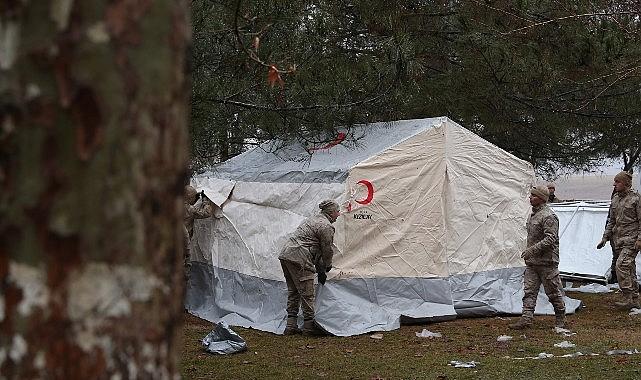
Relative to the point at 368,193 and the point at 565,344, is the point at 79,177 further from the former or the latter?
the point at 368,193

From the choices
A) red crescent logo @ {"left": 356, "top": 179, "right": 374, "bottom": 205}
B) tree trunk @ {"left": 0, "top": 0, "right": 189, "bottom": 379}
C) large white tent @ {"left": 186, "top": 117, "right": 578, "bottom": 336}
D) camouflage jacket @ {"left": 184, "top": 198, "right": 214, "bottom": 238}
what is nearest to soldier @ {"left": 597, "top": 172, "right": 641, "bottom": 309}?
large white tent @ {"left": 186, "top": 117, "right": 578, "bottom": 336}

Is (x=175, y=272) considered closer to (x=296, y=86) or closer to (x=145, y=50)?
(x=145, y=50)

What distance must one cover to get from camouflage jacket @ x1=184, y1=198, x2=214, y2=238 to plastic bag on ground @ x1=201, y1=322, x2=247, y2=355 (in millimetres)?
3298

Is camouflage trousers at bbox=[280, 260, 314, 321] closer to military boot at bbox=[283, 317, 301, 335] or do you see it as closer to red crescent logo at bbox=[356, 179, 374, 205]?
military boot at bbox=[283, 317, 301, 335]

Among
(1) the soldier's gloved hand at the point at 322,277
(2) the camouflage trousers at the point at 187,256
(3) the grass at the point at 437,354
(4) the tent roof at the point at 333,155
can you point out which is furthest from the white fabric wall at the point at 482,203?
(2) the camouflage trousers at the point at 187,256

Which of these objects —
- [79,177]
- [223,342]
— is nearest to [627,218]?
[223,342]

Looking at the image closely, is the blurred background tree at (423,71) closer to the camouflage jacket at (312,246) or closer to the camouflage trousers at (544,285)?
the camouflage jacket at (312,246)

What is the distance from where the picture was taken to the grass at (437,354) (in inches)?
308

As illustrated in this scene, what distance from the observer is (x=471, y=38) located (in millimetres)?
12656

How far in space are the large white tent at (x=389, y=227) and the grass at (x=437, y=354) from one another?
1.29ft

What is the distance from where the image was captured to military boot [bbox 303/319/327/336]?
1052 centimetres

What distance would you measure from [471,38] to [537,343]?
4.91 metres

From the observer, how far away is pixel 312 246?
408 inches

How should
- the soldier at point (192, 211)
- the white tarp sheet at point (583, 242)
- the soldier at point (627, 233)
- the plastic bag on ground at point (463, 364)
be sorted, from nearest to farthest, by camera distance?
the plastic bag on ground at point (463, 364) < the soldier at point (627, 233) < the soldier at point (192, 211) < the white tarp sheet at point (583, 242)
